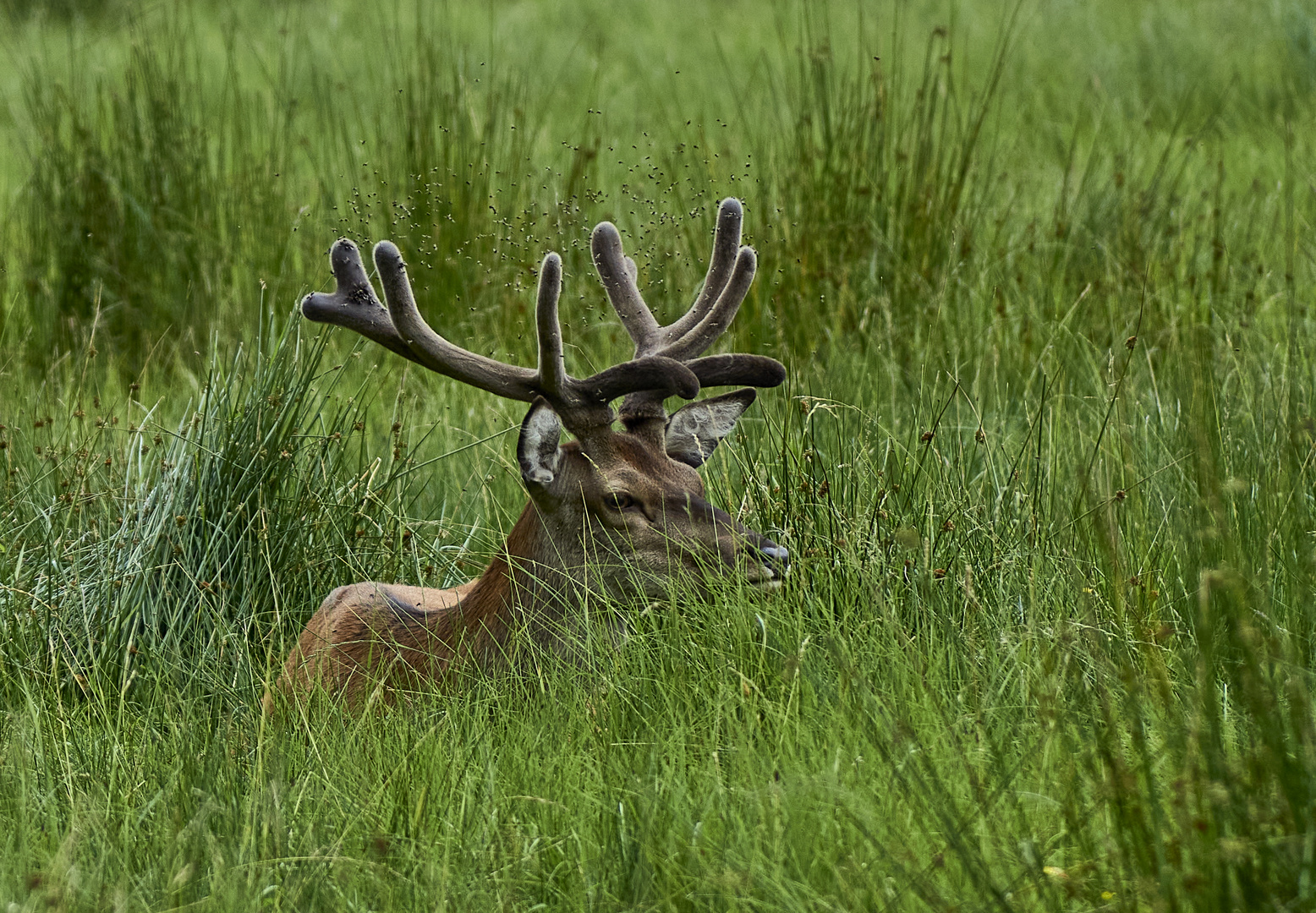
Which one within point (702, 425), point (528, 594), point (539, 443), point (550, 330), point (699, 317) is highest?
point (550, 330)

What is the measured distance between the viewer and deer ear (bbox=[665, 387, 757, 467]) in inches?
146

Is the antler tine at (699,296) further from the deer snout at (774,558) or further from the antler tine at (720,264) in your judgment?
the deer snout at (774,558)

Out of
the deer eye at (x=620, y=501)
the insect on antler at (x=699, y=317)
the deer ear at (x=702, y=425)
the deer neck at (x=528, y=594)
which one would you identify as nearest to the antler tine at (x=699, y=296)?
the insect on antler at (x=699, y=317)

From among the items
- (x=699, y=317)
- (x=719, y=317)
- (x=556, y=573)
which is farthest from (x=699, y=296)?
(x=556, y=573)

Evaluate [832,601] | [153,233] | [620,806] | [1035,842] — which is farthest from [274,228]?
[1035,842]

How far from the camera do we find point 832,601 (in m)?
3.05

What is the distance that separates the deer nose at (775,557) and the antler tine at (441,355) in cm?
66

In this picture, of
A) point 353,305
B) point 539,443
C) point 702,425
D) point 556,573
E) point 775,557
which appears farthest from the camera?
point 702,425

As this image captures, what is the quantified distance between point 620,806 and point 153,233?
4852 millimetres

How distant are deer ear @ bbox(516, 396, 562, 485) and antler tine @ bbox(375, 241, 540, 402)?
149mm

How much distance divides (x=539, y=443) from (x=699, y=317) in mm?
674

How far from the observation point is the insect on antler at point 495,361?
3283 millimetres

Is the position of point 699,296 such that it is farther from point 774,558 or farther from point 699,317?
point 774,558

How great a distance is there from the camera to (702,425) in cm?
375
